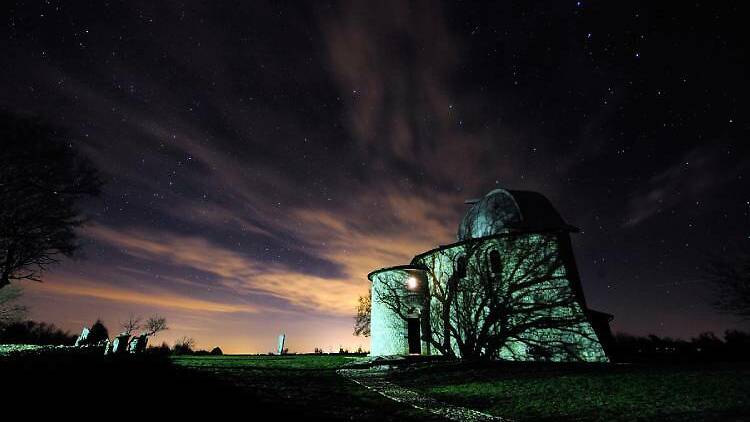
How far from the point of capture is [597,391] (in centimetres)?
900

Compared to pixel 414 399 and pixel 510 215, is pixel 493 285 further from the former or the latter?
pixel 414 399

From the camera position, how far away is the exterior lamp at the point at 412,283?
71.1ft

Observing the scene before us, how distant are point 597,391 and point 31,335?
34.6 meters

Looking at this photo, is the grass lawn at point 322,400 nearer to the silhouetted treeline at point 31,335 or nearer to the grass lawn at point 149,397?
the grass lawn at point 149,397

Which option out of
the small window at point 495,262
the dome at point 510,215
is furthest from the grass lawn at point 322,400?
the dome at point 510,215

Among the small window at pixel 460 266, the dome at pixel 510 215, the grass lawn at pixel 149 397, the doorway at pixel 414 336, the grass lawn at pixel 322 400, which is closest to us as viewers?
the grass lawn at pixel 149 397

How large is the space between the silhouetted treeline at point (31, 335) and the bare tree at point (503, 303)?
83.0ft

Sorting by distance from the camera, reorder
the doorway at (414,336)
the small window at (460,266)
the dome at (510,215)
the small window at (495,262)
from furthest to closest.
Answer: the doorway at (414,336) < the small window at (460,266) < the dome at (510,215) < the small window at (495,262)

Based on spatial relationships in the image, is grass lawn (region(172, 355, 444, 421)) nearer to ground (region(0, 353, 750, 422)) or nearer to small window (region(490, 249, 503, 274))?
ground (region(0, 353, 750, 422))

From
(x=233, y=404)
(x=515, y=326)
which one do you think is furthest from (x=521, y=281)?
(x=233, y=404)

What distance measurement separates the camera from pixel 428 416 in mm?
7000

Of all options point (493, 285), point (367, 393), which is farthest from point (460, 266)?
point (367, 393)

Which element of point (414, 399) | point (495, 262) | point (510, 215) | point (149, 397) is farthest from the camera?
point (510, 215)

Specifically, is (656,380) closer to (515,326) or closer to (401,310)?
(515,326)
